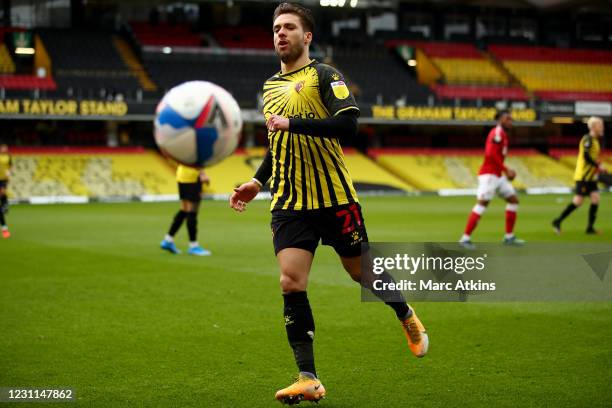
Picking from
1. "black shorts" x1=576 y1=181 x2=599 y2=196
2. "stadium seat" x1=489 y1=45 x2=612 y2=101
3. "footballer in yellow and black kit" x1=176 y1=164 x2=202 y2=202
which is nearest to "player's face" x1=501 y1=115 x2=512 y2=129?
"black shorts" x1=576 y1=181 x2=599 y2=196

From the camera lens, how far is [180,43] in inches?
2058

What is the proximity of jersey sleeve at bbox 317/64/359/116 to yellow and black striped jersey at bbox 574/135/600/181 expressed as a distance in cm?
1399

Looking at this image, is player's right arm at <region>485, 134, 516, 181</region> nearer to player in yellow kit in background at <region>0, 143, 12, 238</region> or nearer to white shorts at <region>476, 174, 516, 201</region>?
white shorts at <region>476, 174, 516, 201</region>

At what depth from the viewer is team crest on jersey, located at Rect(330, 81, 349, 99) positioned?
567 centimetres

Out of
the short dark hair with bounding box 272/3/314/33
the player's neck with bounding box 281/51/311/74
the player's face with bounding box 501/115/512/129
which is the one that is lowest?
the player's face with bounding box 501/115/512/129

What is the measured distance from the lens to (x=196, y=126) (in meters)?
6.86

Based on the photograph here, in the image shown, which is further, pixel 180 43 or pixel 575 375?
pixel 180 43

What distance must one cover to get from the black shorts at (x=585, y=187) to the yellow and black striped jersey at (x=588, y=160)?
86mm

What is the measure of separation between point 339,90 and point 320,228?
36.2 inches

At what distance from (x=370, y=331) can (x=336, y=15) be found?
49695 mm

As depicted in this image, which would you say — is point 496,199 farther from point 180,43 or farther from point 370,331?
point 370,331

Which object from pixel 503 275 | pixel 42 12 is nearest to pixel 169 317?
pixel 503 275

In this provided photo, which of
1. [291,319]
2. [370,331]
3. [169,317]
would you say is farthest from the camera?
[169,317]

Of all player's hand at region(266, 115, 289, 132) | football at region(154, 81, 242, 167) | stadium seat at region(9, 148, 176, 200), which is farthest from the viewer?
stadium seat at region(9, 148, 176, 200)
